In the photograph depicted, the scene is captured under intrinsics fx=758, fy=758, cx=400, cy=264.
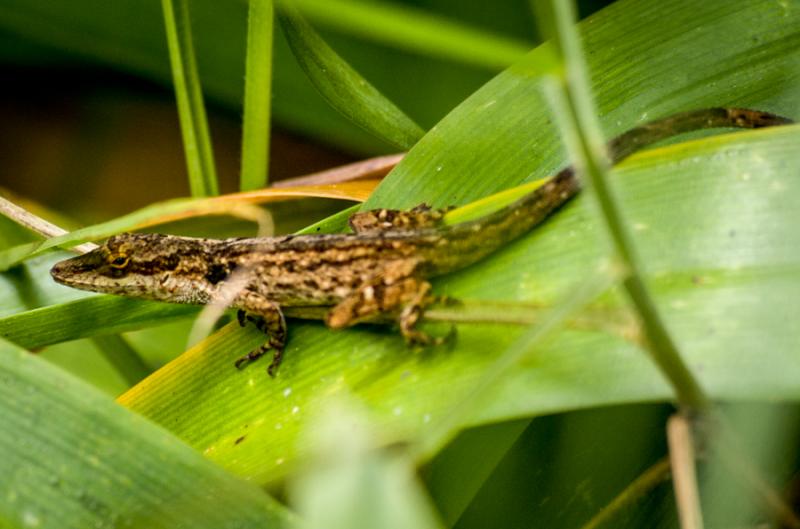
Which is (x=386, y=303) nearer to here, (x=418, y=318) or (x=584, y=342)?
(x=418, y=318)

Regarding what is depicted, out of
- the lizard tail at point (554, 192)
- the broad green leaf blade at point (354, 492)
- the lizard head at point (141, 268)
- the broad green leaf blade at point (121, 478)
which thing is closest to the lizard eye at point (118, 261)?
the lizard head at point (141, 268)

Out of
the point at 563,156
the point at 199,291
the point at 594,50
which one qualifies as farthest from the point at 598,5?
the point at 199,291

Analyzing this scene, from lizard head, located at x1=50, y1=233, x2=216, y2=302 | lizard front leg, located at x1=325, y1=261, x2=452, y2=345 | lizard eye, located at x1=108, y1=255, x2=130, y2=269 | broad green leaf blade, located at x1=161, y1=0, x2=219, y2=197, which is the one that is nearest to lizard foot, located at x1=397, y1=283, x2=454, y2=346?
lizard front leg, located at x1=325, y1=261, x2=452, y2=345

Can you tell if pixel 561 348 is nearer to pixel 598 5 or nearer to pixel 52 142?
pixel 598 5

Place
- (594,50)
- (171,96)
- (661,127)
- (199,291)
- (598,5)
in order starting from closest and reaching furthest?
1. (661,127)
2. (594,50)
3. (199,291)
4. (598,5)
5. (171,96)

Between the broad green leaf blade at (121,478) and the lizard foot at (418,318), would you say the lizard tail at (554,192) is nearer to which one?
the lizard foot at (418,318)

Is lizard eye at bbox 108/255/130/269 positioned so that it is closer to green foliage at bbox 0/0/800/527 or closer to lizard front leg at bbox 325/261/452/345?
green foliage at bbox 0/0/800/527
